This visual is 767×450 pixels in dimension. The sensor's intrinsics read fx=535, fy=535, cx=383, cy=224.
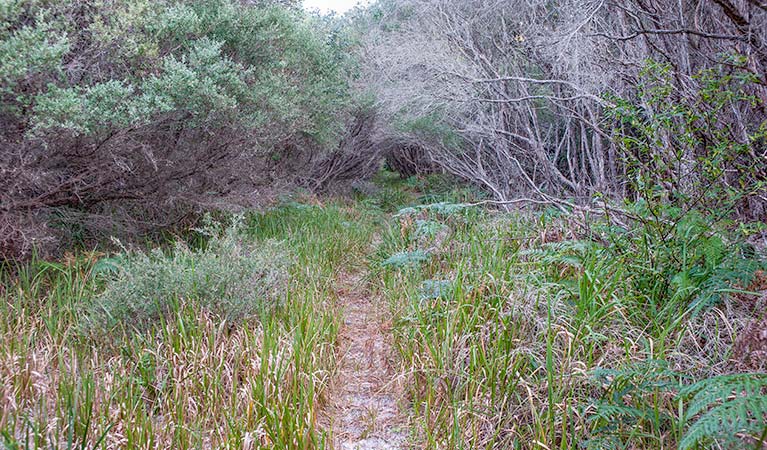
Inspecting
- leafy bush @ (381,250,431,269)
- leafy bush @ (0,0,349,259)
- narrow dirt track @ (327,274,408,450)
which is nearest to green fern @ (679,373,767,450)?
narrow dirt track @ (327,274,408,450)

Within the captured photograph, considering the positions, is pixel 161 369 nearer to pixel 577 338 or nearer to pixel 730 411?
pixel 577 338

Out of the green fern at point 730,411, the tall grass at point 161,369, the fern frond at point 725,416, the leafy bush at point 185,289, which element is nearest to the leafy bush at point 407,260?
the tall grass at point 161,369

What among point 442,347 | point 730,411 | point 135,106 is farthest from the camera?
point 135,106

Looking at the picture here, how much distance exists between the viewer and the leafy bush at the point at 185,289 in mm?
3105

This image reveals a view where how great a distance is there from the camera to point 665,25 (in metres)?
4.03

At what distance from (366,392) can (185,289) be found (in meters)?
1.25

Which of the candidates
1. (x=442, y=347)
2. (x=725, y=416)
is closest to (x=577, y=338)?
(x=442, y=347)

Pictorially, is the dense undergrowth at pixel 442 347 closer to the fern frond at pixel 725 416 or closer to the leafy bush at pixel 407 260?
the fern frond at pixel 725 416

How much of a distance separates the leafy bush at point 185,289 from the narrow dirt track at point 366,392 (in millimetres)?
651

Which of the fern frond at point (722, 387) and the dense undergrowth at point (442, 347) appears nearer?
the fern frond at point (722, 387)

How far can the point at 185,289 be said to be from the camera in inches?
127

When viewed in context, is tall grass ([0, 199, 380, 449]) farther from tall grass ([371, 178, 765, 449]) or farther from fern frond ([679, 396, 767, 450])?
fern frond ([679, 396, 767, 450])

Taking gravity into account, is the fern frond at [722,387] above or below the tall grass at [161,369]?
above

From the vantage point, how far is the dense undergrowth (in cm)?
226
